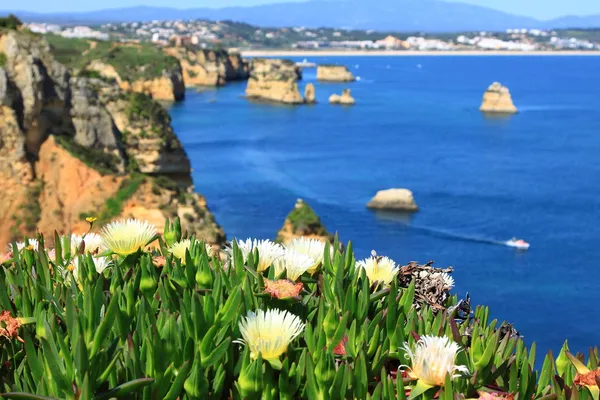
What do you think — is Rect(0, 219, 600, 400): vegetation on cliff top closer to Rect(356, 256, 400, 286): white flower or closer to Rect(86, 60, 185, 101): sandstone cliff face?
Rect(356, 256, 400, 286): white flower

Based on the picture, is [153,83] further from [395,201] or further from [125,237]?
[125,237]

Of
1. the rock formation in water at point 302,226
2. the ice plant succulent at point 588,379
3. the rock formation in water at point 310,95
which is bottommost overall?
the rock formation in water at point 310,95

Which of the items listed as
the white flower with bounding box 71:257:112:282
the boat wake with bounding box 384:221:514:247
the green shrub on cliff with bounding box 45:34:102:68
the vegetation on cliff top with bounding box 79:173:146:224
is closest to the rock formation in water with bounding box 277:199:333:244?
the vegetation on cliff top with bounding box 79:173:146:224

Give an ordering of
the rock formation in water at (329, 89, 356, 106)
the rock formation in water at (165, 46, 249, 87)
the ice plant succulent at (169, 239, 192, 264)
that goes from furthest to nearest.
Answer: the rock formation in water at (165, 46, 249, 87), the rock formation in water at (329, 89, 356, 106), the ice plant succulent at (169, 239, 192, 264)

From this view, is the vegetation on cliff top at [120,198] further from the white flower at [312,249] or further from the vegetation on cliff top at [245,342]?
the vegetation on cliff top at [245,342]

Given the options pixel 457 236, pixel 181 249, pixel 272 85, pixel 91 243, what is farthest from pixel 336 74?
pixel 181 249

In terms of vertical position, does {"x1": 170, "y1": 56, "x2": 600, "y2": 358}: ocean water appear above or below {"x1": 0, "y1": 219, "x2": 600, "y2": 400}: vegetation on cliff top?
below

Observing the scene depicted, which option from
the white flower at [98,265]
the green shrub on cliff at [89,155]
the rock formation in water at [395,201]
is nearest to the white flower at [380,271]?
the white flower at [98,265]
